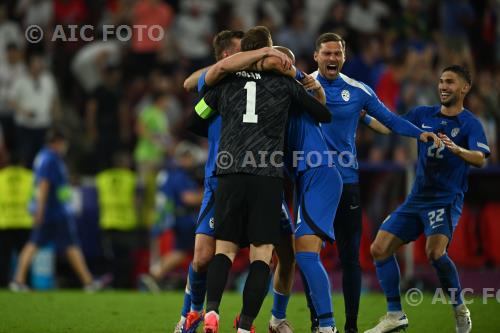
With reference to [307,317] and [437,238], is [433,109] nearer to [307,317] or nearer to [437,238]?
[437,238]

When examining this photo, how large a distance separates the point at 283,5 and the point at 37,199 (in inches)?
285

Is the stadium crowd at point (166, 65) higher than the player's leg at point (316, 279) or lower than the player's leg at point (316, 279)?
higher

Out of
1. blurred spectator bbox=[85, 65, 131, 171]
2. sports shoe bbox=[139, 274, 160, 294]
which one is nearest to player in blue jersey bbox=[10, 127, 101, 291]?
sports shoe bbox=[139, 274, 160, 294]

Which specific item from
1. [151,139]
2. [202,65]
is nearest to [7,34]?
[151,139]

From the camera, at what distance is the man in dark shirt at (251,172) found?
7.79 meters

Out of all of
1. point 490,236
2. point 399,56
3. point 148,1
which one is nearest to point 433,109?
point 490,236

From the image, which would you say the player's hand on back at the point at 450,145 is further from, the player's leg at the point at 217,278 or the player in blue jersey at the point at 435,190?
the player's leg at the point at 217,278

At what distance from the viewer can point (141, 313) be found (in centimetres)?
1082

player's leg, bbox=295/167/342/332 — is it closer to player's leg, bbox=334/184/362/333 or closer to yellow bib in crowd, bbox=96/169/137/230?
→ player's leg, bbox=334/184/362/333

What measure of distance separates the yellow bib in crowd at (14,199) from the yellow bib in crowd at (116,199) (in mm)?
1102

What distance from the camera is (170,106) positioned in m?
17.8

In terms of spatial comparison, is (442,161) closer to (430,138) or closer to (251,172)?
(430,138)

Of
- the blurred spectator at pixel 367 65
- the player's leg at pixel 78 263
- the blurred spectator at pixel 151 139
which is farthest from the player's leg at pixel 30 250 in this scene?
the blurred spectator at pixel 367 65

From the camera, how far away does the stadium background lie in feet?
48.8
